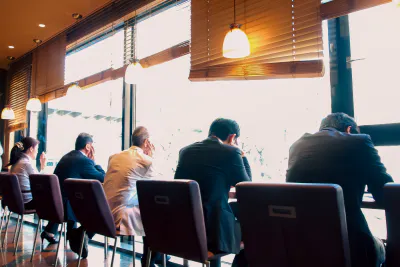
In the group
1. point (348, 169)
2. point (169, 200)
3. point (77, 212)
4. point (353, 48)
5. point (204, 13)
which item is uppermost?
point (204, 13)

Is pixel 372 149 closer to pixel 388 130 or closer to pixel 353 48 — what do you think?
pixel 388 130

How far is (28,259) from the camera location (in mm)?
3814

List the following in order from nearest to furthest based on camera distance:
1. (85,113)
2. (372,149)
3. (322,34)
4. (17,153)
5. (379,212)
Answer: (372,149) → (379,212) → (322,34) → (17,153) → (85,113)

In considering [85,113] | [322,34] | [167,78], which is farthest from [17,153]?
[322,34]

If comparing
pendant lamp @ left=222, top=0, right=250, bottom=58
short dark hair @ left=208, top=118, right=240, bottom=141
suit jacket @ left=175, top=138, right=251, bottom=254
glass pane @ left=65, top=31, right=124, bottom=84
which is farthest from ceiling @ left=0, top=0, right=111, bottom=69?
suit jacket @ left=175, top=138, right=251, bottom=254

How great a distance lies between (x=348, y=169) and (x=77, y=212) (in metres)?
2.02

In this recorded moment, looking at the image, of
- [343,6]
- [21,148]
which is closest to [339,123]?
[343,6]

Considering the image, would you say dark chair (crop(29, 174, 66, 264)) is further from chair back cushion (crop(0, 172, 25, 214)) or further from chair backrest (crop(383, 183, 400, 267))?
chair backrest (crop(383, 183, 400, 267))

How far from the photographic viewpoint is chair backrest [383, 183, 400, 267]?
1.27m

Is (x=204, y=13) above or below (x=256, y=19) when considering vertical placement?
above

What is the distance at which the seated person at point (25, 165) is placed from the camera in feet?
14.4

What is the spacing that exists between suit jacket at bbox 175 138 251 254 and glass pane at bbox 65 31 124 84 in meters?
2.90

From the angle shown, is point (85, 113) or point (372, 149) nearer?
point (372, 149)

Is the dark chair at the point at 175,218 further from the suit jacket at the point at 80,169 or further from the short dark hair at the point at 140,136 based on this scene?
the suit jacket at the point at 80,169
